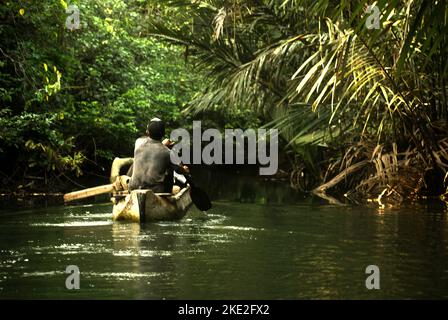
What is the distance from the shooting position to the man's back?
1511cm

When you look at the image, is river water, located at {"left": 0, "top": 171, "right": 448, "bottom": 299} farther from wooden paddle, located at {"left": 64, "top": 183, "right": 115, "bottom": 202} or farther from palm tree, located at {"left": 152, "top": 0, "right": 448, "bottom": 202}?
palm tree, located at {"left": 152, "top": 0, "right": 448, "bottom": 202}

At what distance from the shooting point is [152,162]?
15.1m

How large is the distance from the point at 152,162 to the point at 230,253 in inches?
173

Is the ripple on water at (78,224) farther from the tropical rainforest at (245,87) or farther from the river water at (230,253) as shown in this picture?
the tropical rainforest at (245,87)

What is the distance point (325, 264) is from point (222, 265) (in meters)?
1.14

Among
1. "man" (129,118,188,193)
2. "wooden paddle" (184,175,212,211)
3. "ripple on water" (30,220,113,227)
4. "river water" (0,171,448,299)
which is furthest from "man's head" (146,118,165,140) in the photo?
"ripple on water" (30,220,113,227)

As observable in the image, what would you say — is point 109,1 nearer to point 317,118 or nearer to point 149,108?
point 149,108

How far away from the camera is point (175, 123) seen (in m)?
33.6

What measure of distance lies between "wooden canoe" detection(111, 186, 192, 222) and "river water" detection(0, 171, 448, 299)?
0.72ft

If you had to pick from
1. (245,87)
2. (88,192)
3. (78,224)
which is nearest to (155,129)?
(88,192)

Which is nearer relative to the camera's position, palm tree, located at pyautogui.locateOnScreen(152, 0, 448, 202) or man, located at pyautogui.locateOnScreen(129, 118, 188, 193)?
man, located at pyautogui.locateOnScreen(129, 118, 188, 193)

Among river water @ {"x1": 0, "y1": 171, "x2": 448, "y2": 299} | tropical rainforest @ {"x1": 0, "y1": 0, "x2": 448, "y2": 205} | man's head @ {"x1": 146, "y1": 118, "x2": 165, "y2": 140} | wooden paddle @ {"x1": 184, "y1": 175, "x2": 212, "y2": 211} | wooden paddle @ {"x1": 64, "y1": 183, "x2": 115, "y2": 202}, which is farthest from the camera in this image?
tropical rainforest @ {"x1": 0, "y1": 0, "x2": 448, "y2": 205}

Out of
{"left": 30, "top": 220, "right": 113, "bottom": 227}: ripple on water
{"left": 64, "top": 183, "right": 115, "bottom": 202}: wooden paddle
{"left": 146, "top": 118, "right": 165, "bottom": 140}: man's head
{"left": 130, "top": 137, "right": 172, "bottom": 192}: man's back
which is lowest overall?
{"left": 30, "top": 220, "right": 113, "bottom": 227}: ripple on water

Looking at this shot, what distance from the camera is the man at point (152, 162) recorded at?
1510 cm
